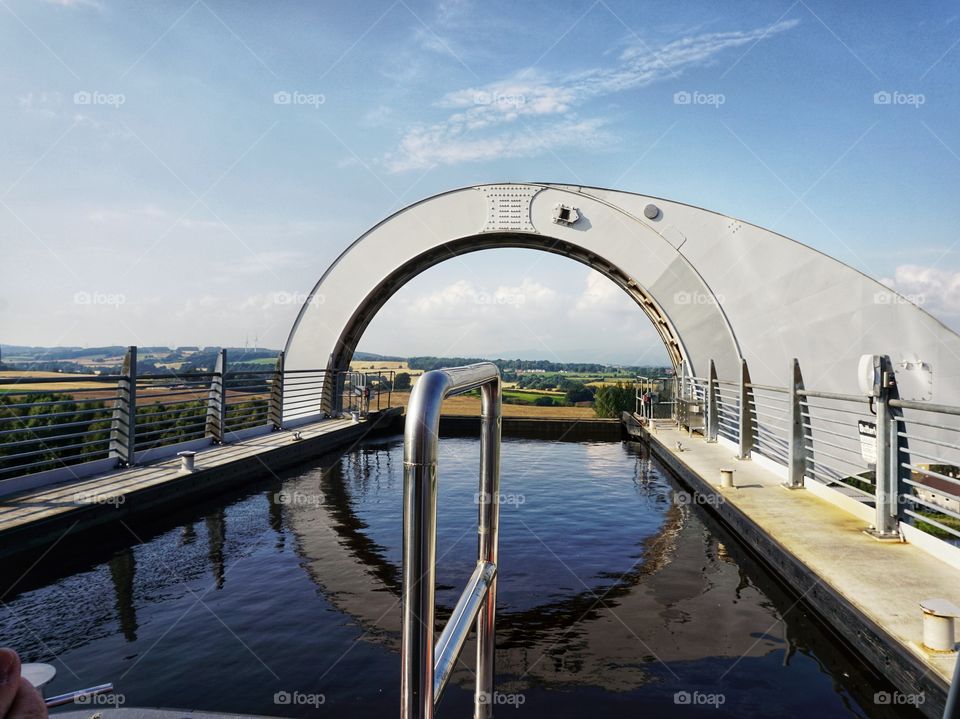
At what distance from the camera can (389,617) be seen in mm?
3293

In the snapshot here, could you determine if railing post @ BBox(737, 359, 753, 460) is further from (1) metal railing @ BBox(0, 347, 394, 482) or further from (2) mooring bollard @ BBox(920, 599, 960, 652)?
(1) metal railing @ BBox(0, 347, 394, 482)

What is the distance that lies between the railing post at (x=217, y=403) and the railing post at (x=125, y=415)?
1655 millimetres

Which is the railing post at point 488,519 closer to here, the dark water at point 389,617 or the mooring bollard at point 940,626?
the dark water at point 389,617

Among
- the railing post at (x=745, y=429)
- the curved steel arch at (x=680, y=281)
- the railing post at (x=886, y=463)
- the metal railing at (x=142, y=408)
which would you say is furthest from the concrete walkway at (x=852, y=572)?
the curved steel arch at (x=680, y=281)

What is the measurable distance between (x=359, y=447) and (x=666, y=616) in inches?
295

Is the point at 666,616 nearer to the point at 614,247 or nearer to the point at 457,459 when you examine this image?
the point at 457,459

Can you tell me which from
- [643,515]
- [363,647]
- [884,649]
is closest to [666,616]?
[884,649]

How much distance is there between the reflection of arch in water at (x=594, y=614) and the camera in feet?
9.28

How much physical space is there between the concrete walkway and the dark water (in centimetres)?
13

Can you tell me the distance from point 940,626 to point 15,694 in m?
2.78

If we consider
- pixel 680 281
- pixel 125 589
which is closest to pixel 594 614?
pixel 125 589

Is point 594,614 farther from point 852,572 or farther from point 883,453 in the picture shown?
point 883,453

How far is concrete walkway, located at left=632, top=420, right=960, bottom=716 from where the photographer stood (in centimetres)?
237

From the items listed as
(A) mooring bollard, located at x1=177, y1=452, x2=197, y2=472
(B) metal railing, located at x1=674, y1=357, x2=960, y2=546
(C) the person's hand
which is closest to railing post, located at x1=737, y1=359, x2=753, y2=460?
(B) metal railing, located at x1=674, y1=357, x2=960, y2=546
